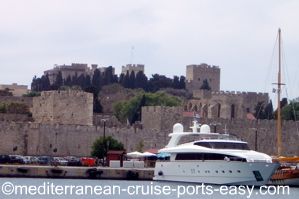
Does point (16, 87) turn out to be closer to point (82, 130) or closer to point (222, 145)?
point (82, 130)

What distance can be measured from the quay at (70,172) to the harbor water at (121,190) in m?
1.00

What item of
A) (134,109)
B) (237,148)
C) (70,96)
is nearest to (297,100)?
(134,109)

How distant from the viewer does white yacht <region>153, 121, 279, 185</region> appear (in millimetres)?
52469

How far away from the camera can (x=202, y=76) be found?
5364 inches

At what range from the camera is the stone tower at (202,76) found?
135 m

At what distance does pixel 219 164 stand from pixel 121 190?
3.97 metres

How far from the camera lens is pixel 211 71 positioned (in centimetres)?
13788

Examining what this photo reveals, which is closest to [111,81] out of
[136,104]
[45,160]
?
[136,104]

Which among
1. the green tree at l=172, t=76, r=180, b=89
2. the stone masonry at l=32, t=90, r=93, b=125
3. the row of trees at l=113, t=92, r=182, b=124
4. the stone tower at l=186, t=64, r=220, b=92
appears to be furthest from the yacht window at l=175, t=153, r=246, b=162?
the stone tower at l=186, t=64, r=220, b=92

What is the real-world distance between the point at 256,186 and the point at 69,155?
73.7 feet

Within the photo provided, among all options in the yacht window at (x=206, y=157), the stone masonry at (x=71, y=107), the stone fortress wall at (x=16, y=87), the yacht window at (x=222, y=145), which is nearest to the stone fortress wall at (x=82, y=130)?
the stone masonry at (x=71, y=107)

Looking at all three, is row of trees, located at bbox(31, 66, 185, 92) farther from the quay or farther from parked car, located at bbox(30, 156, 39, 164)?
the quay

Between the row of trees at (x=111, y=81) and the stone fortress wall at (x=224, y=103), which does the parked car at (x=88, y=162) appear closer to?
the stone fortress wall at (x=224, y=103)

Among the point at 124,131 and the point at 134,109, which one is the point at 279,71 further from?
the point at 134,109
